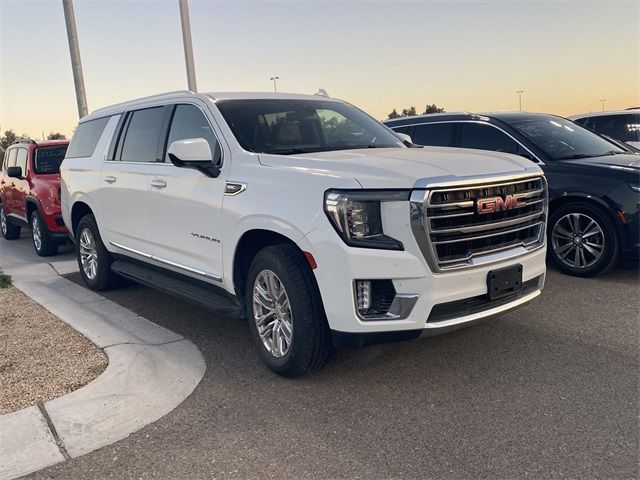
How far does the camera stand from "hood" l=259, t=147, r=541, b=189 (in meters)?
3.50

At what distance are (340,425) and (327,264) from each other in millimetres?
943

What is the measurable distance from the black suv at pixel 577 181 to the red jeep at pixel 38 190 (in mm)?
6126

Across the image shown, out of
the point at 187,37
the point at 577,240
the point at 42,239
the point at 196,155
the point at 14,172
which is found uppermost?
the point at 187,37

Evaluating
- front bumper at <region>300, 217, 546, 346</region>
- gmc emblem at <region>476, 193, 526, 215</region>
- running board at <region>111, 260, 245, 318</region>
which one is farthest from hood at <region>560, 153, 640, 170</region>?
running board at <region>111, 260, 245, 318</region>

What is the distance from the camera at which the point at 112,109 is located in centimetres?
647

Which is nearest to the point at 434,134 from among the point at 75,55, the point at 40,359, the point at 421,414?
the point at 421,414

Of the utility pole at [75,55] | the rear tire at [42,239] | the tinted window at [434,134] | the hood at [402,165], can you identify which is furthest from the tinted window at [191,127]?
the utility pole at [75,55]

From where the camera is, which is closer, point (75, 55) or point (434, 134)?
point (434, 134)

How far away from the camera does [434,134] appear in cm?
794

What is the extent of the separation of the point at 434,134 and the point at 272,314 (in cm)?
471

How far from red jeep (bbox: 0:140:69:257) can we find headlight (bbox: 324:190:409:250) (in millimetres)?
6803

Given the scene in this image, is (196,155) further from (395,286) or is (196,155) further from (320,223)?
(395,286)

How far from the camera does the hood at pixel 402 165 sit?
11.5 ft

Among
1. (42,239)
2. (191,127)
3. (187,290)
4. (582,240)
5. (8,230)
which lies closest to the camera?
(187,290)
